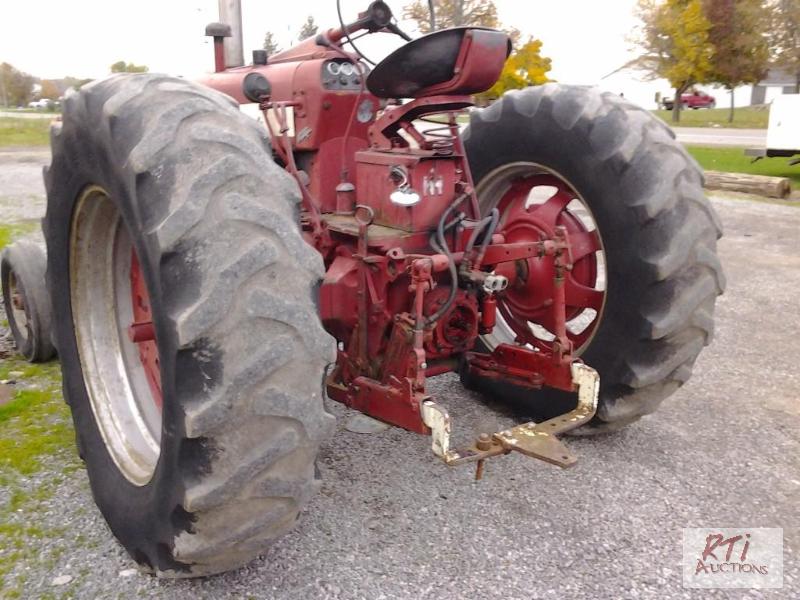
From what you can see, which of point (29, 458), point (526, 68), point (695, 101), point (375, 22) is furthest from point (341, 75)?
point (695, 101)

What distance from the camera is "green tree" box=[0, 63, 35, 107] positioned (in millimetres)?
60356

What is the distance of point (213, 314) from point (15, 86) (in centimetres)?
7088

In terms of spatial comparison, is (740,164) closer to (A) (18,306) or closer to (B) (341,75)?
(B) (341,75)

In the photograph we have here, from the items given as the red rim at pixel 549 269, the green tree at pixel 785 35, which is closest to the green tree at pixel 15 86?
the green tree at pixel 785 35

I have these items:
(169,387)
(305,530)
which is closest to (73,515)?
(305,530)

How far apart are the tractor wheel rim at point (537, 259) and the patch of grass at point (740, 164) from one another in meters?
12.0

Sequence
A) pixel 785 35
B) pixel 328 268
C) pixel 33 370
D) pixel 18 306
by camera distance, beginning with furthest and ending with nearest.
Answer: pixel 785 35, pixel 18 306, pixel 33 370, pixel 328 268

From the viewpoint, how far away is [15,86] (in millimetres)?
62719

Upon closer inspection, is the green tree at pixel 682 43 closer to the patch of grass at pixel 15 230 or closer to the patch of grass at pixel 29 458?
the patch of grass at pixel 15 230

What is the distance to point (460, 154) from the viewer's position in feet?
10.4

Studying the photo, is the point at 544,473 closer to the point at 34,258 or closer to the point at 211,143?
the point at 211,143

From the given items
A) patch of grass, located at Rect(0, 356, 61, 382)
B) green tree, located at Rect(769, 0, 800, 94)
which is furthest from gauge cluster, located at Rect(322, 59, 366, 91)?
green tree, located at Rect(769, 0, 800, 94)

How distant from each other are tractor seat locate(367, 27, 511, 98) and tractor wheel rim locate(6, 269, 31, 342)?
2812 mm

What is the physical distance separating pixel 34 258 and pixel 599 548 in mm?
3623
